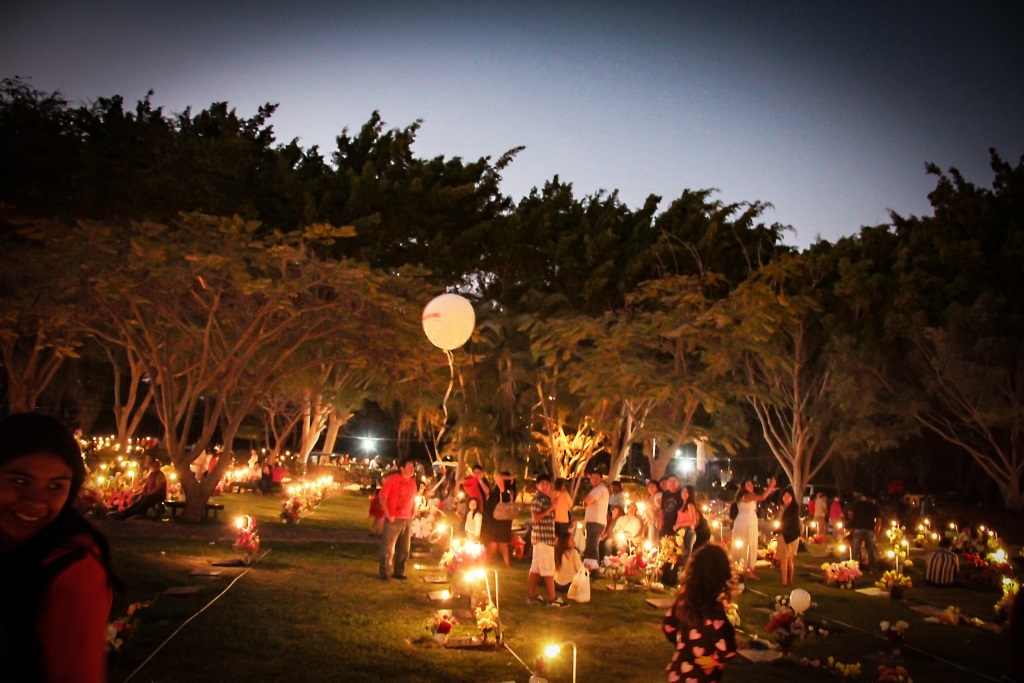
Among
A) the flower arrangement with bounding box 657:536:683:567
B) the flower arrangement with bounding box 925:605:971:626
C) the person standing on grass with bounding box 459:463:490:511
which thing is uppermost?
the person standing on grass with bounding box 459:463:490:511

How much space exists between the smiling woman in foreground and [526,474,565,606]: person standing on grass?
9018mm

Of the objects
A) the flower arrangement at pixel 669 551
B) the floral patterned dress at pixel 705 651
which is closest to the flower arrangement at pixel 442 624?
the floral patterned dress at pixel 705 651

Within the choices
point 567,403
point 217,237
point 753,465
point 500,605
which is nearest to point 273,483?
point 567,403

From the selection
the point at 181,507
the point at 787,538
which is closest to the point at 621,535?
the point at 787,538

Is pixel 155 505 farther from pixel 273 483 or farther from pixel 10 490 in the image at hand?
pixel 10 490

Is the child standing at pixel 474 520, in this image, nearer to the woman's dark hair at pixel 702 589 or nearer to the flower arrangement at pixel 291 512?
the flower arrangement at pixel 291 512

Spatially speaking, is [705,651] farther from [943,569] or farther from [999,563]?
[999,563]

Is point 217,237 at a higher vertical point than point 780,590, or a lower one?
higher

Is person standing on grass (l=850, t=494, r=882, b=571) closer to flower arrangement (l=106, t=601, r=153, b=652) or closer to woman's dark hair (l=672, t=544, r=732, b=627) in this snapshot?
woman's dark hair (l=672, t=544, r=732, b=627)

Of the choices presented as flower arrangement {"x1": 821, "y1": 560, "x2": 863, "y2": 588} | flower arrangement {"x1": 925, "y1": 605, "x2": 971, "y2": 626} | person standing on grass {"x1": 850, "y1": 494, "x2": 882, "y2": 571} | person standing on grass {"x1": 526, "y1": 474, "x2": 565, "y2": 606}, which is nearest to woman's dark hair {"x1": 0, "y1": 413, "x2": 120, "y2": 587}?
person standing on grass {"x1": 526, "y1": 474, "x2": 565, "y2": 606}

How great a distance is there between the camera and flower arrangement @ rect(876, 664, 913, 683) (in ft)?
26.1

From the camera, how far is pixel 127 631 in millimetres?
7309

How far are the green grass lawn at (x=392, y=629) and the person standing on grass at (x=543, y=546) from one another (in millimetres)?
353

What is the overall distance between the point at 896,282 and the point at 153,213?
22784 millimetres
